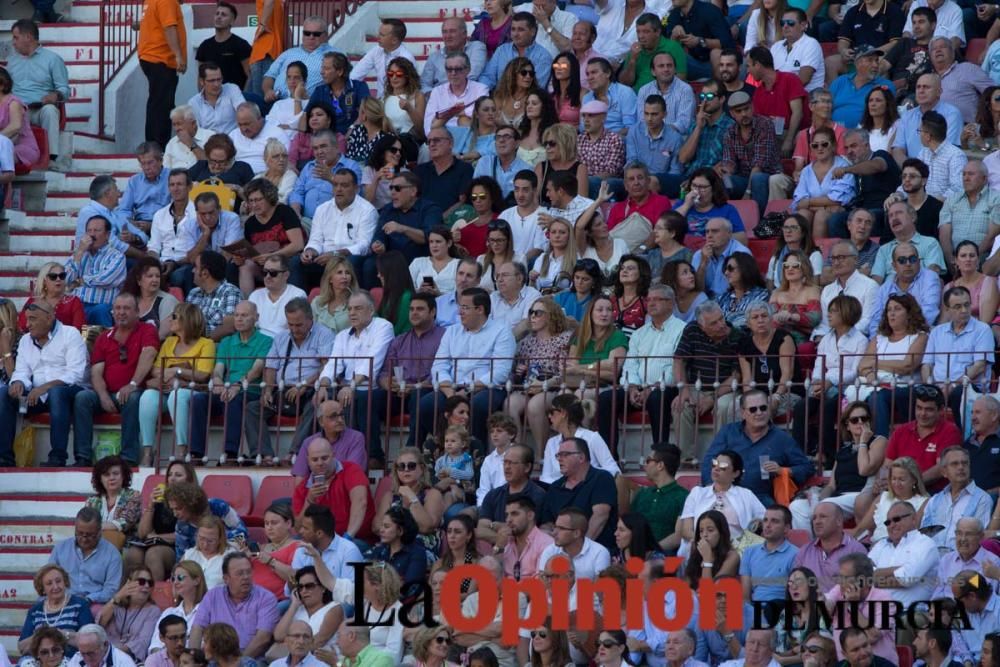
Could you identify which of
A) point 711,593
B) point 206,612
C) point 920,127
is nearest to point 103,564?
point 206,612

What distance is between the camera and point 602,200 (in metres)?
22.2

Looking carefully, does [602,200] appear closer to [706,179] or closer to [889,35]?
[706,179]

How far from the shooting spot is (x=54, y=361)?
21750mm

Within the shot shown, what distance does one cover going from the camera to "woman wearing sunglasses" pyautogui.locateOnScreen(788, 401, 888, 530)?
61.7 feet

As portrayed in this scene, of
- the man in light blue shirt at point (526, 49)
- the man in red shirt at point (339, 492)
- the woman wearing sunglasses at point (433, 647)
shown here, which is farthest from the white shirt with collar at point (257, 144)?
the woman wearing sunglasses at point (433, 647)

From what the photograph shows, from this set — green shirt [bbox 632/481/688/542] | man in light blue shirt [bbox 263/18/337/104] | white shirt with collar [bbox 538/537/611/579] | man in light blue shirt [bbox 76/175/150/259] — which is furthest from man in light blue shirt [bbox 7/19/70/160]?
white shirt with collar [bbox 538/537/611/579]

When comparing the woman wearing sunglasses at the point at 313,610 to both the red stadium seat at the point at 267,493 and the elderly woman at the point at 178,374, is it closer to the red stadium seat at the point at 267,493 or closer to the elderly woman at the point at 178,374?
the red stadium seat at the point at 267,493

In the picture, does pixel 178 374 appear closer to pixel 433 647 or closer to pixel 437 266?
pixel 437 266

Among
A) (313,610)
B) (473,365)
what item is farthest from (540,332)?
(313,610)

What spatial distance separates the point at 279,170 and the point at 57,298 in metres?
2.55

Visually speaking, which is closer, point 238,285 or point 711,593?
point 711,593

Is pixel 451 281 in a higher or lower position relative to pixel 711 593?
higher

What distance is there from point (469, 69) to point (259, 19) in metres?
2.72

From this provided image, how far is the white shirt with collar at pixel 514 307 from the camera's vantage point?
2145 centimetres
